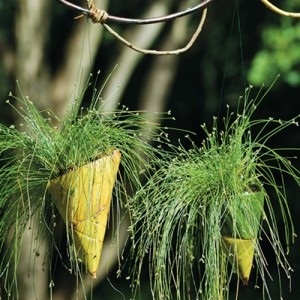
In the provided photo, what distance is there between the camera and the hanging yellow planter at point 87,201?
125cm

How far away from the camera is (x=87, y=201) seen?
1.25 meters

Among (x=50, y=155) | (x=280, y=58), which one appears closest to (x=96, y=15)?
(x=50, y=155)

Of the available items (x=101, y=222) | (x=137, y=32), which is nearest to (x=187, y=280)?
(x=101, y=222)

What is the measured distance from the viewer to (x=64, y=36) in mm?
4238

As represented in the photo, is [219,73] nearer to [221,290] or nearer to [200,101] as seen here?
[200,101]

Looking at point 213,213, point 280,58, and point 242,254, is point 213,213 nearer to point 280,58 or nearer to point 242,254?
point 242,254

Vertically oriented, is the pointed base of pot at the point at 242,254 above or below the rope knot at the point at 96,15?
below

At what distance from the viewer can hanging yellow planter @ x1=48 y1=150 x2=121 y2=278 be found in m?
1.25

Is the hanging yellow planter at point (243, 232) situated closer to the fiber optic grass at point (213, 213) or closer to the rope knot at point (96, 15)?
the fiber optic grass at point (213, 213)

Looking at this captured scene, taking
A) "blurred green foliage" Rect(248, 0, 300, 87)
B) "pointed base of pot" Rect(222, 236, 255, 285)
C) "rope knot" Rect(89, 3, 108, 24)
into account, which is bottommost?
"pointed base of pot" Rect(222, 236, 255, 285)

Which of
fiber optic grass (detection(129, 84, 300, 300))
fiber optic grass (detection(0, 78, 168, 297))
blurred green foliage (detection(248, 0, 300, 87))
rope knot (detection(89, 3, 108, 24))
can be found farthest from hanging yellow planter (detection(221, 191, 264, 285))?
blurred green foliage (detection(248, 0, 300, 87))

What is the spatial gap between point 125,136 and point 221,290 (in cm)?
24

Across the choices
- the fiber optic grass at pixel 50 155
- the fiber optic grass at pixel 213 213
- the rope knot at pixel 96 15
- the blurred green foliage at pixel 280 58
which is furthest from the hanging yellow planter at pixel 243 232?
the blurred green foliage at pixel 280 58

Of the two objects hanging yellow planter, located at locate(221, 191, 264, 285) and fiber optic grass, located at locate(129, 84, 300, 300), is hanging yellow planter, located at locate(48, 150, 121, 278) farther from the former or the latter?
hanging yellow planter, located at locate(221, 191, 264, 285)
